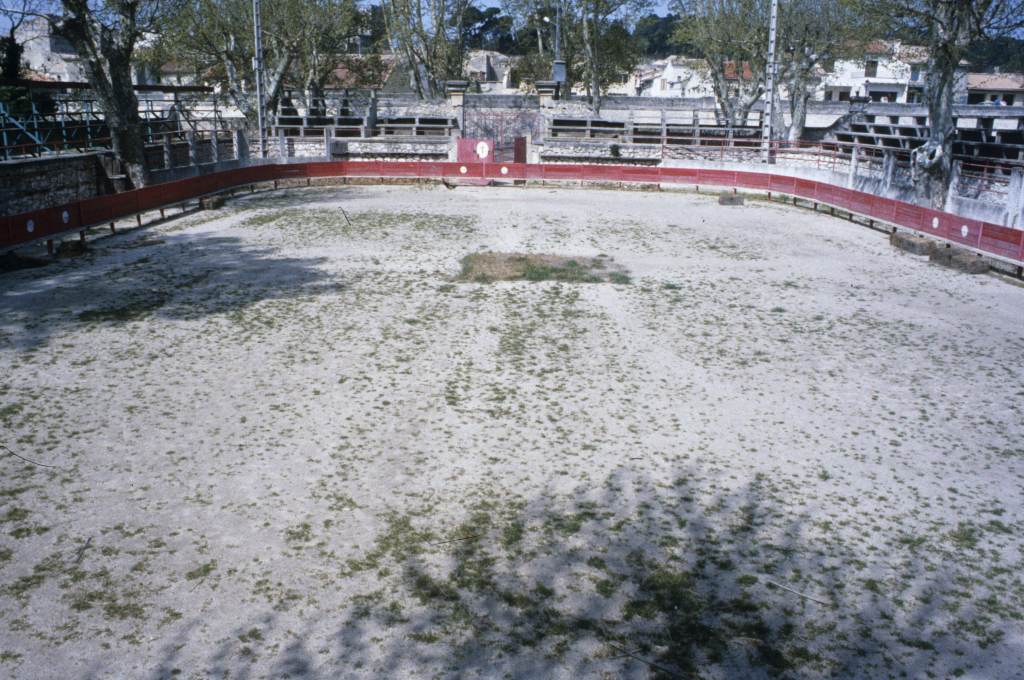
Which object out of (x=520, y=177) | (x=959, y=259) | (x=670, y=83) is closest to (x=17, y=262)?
(x=959, y=259)

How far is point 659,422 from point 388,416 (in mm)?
3381

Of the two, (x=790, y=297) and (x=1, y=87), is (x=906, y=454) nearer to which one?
(x=790, y=297)

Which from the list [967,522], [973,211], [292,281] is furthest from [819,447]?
[973,211]

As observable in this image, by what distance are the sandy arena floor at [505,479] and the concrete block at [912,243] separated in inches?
164

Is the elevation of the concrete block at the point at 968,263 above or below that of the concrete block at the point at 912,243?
below

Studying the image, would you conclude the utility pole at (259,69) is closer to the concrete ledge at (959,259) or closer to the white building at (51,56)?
the concrete ledge at (959,259)

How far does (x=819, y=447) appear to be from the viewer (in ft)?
30.9

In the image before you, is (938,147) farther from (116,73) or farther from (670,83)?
(670,83)

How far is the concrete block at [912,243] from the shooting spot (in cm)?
2109

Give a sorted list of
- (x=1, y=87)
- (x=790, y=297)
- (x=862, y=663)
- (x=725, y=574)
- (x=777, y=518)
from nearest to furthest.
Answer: (x=862, y=663), (x=725, y=574), (x=777, y=518), (x=790, y=297), (x=1, y=87)

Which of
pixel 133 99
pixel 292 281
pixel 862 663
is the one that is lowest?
pixel 862 663

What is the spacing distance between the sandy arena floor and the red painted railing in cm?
312

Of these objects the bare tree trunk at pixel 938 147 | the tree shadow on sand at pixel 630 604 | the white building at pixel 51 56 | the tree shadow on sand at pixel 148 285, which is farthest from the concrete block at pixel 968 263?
the white building at pixel 51 56

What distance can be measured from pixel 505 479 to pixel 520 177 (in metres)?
29.3
